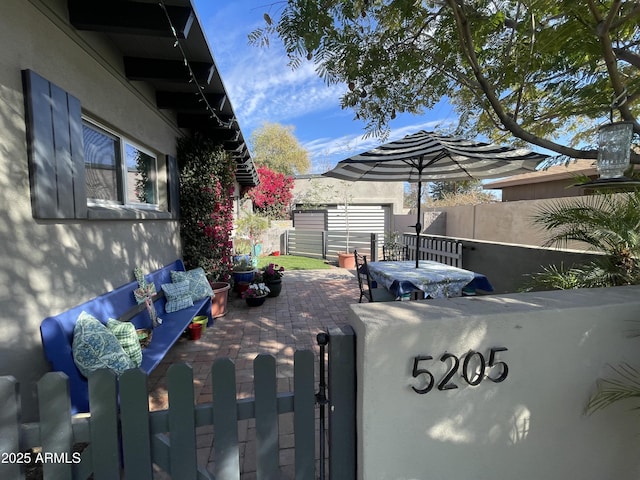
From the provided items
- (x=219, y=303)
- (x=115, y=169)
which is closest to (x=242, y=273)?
(x=219, y=303)

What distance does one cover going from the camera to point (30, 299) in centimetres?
183

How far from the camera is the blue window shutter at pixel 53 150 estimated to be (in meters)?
1.82

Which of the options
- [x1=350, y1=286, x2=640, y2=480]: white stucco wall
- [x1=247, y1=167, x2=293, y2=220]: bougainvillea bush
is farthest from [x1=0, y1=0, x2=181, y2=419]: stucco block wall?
[x1=247, y1=167, x2=293, y2=220]: bougainvillea bush

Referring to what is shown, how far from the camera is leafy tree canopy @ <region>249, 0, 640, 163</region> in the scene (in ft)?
6.80

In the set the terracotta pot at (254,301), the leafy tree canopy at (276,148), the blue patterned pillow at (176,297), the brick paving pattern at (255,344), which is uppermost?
the leafy tree canopy at (276,148)

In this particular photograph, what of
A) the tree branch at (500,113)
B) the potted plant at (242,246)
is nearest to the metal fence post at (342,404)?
the tree branch at (500,113)

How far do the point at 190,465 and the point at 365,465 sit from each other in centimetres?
69

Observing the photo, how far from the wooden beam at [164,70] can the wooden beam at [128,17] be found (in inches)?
27.4

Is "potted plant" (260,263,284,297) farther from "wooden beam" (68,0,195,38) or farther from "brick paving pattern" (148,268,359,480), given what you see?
"wooden beam" (68,0,195,38)

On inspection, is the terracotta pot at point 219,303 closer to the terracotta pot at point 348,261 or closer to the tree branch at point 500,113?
the tree branch at point 500,113

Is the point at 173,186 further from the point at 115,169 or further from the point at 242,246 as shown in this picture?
the point at 242,246

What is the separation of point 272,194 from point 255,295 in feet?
28.8

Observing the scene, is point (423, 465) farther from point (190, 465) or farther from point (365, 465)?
point (190, 465)

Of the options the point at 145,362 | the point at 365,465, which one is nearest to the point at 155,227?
→ the point at 145,362
